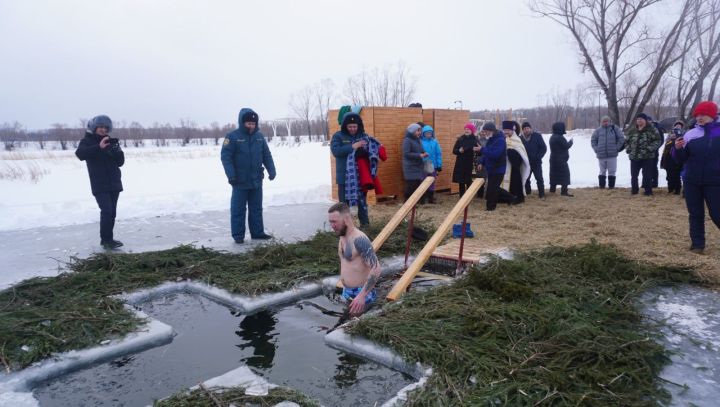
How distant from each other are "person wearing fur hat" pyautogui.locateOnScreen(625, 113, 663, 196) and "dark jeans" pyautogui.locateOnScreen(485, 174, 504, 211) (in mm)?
3304

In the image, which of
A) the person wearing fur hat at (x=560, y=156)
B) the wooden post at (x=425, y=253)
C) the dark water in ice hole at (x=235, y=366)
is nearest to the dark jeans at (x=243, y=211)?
the dark water in ice hole at (x=235, y=366)

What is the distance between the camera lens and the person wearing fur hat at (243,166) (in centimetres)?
688

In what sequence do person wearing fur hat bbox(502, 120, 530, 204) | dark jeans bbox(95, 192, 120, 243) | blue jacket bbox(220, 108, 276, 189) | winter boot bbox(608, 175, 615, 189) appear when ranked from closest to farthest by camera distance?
1. dark jeans bbox(95, 192, 120, 243)
2. blue jacket bbox(220, 108, 276, 189)
3. person wearing fur hat bbox(502, 120, 530, 204)
4. winter boot bbox(608, 175, 615, 189)

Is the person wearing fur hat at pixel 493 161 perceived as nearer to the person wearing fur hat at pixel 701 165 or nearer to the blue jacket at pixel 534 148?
the blue jacket at pixel 534 148

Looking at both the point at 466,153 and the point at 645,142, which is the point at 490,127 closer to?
the point at 466,153

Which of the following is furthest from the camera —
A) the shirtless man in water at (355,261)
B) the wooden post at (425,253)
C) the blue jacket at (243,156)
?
the blue jacket at (243,156)

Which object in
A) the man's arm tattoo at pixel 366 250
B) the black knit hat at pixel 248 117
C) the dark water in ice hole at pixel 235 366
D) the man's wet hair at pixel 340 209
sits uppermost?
the black knit hat at pixel 248 117

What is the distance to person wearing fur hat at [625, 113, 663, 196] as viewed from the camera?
10.2m

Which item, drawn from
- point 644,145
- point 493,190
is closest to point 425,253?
point 493,190

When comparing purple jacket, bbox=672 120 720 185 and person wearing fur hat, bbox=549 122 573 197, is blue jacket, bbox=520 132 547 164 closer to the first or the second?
person wearing fur hat, bbox=549 122 573 197

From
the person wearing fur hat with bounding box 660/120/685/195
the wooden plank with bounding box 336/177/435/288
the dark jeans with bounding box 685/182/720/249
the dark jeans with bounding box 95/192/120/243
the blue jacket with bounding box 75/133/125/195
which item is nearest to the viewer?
the wooden plank with bounding box 336/177/435/288

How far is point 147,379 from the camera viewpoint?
3.28m

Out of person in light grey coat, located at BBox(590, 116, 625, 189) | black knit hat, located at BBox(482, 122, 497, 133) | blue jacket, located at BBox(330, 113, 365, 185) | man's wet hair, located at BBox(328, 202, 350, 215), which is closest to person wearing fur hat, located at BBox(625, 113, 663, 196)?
person in light grey coat, located at BBox(590, 116, 625, 189)

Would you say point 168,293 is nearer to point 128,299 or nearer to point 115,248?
point 128,299
